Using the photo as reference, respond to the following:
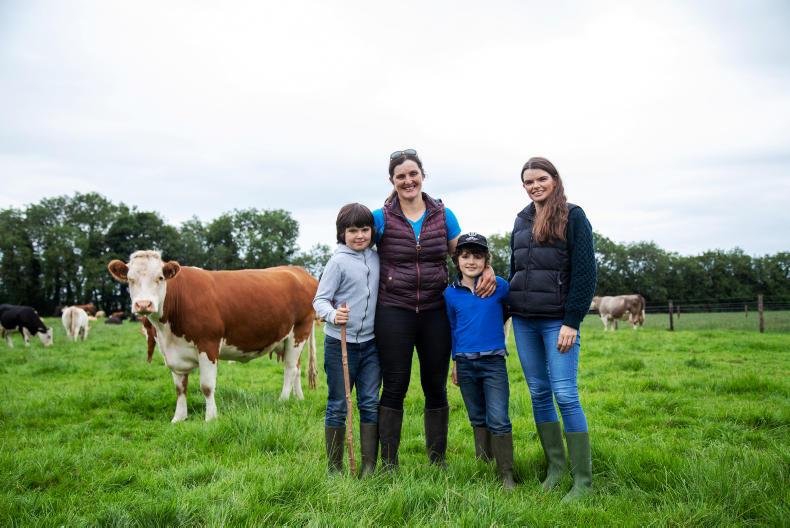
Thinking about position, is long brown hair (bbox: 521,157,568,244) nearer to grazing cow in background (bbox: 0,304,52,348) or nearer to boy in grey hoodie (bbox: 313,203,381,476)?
boy in grey hoodie (bbox: 313,203,381,476)

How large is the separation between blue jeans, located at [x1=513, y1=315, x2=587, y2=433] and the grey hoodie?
1032mm

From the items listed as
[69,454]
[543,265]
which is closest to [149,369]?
[69,454]

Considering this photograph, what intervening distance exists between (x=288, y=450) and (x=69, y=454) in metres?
1.71

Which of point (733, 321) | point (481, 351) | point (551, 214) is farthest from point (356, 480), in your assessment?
point (733, 321)

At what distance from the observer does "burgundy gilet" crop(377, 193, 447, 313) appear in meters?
3.67

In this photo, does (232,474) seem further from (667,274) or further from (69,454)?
(667,274)

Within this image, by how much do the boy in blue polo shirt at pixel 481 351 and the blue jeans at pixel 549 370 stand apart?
18 cm

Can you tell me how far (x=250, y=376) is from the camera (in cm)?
914

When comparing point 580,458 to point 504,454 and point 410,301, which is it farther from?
point 410,301

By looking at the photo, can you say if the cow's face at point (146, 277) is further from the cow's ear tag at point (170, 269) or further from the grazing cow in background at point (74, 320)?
the grazing cow in background at point (74, 320)

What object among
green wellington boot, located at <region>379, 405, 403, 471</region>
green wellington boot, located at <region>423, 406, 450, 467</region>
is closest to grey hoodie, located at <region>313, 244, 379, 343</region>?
green wellington boot, located at <region>379, 405, 403, 471</region>

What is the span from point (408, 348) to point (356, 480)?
3.03 ft

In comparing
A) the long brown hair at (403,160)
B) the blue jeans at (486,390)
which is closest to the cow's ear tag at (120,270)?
the long brown hair at (403,160)

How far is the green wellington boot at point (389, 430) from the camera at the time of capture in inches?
146
